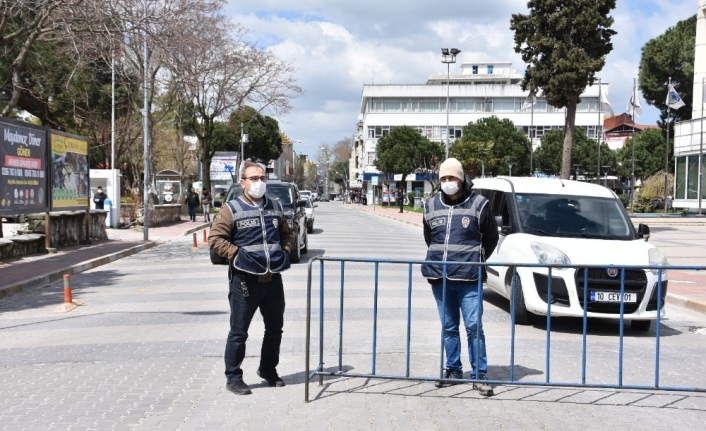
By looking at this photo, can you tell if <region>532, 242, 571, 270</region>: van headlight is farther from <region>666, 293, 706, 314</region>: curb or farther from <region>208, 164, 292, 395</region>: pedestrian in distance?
<region>208, 164, 292, 395</region>: pedestrian in distance

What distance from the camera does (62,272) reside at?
14.5m

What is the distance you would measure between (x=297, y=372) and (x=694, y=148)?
136 feet

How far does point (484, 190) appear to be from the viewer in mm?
11445

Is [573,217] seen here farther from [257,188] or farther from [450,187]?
[257,188]

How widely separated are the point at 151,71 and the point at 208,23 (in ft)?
18.8

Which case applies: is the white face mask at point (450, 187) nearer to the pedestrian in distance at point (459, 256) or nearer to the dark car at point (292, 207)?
the pedestrian in distance at point (459, 256)

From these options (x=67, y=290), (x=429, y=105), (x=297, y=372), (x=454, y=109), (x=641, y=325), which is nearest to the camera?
(x=297, y=372)

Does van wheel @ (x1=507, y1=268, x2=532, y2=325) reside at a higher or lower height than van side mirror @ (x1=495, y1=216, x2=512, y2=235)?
lower

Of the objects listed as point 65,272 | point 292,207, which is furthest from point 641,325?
point 65,272

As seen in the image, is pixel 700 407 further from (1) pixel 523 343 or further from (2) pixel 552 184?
(2) pixel 552 184

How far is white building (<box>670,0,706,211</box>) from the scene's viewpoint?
4181cm

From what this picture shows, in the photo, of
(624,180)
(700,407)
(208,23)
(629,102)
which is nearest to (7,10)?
(208,23)

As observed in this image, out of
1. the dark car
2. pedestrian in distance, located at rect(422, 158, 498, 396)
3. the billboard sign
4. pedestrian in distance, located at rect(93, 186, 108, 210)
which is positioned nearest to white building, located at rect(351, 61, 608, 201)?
the billboard sign

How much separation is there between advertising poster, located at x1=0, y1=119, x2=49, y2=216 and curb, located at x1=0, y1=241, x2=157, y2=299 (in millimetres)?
2009
